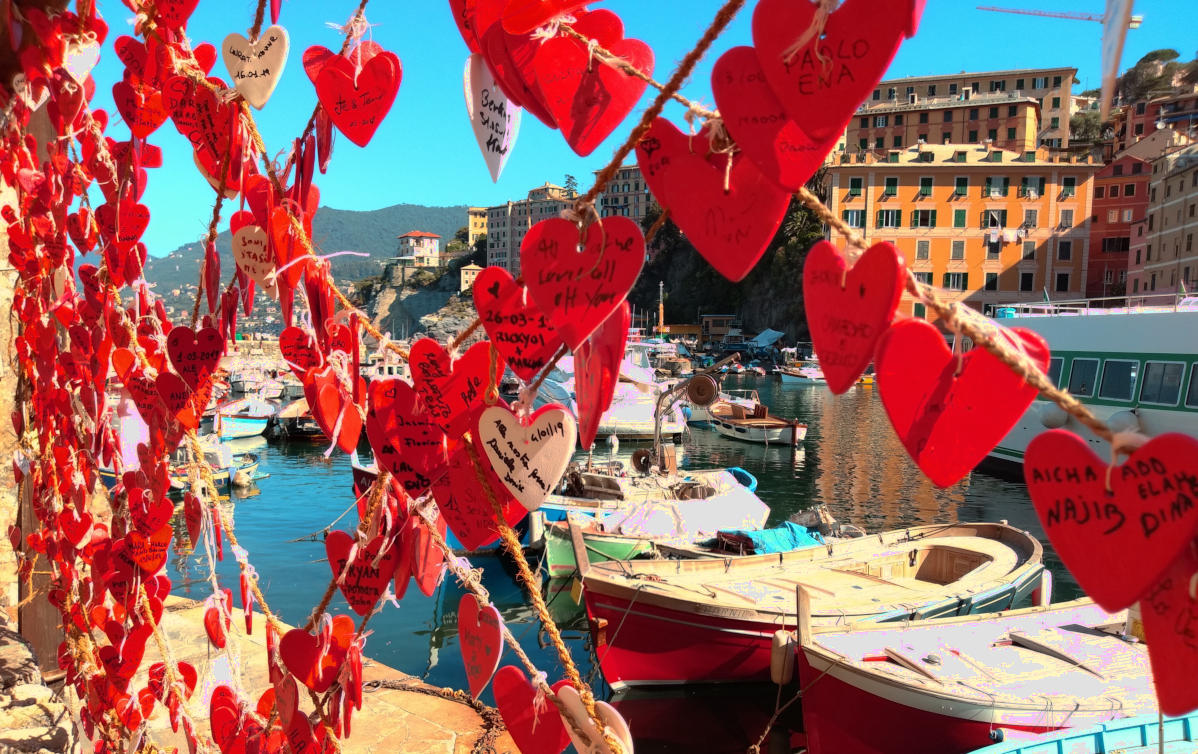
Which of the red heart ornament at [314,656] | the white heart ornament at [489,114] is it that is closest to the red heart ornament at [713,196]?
the white heart ornament at [489,114]

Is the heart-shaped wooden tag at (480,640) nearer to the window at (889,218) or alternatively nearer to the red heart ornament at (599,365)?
the red heart ornament at (599,365)

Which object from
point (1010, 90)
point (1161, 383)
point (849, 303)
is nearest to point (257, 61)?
point (849, 303)

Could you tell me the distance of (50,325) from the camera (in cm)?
324

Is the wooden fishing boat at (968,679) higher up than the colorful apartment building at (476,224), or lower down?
lower down

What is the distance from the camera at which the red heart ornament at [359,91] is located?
1.58m

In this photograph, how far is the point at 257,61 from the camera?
5.59 feet

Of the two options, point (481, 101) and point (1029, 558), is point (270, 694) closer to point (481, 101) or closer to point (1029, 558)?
point (481, 101)

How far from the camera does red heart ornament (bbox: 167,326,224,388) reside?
2.04 m

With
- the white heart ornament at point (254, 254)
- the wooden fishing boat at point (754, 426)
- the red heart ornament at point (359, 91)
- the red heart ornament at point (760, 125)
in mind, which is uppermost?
the red heart ornament at point (359, 91)

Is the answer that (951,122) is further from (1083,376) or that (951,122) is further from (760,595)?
(760,595)

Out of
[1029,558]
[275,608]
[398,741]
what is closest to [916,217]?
[1029,558]

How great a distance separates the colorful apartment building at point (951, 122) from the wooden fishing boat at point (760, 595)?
4830cm

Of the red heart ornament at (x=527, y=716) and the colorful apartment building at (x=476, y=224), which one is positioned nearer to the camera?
the red heart ornament at (x=527, y=716)

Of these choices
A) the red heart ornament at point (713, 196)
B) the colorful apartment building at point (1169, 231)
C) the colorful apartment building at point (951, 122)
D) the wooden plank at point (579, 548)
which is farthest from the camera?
the colorful apartment building at point (951, 122)
